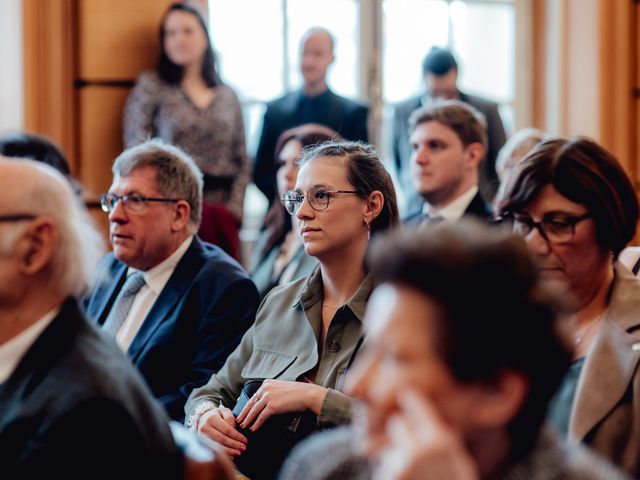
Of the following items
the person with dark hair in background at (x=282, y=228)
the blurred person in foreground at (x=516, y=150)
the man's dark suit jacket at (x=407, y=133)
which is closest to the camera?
the person with dark hair in background at (x=282, y=228)

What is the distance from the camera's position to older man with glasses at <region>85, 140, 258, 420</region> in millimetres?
3018

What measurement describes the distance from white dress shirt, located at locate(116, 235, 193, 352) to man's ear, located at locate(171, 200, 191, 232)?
0.17 feet

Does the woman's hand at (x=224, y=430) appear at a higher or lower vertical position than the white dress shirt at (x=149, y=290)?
lower

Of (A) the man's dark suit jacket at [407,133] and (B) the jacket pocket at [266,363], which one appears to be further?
(A) the man's dark suit jacket at [407,133]

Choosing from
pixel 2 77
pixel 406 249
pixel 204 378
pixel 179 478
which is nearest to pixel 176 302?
pixel 204 378

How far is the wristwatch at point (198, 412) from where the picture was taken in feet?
8.89

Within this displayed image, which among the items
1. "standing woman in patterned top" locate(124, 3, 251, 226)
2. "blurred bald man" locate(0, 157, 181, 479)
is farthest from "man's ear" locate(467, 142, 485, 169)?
"blurred bald man" locate(0, 157, 181, 479)

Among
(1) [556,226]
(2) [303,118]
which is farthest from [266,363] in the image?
(2) [303,118]

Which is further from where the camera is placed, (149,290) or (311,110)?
(311,110)

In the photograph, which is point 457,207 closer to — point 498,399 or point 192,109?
point 192,109

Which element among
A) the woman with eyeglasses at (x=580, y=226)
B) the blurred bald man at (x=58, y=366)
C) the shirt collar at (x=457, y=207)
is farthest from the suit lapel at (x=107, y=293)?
the woman with eyeglasses at (x=580, y=226)

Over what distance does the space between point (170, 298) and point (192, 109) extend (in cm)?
199

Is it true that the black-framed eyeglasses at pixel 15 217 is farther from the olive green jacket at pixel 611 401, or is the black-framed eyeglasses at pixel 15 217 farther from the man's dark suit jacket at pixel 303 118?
the man's dark suit jacket at pixel 303 118

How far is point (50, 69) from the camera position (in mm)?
5086
